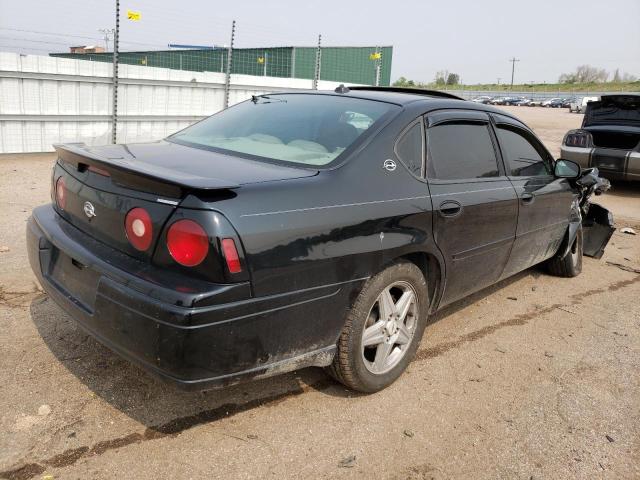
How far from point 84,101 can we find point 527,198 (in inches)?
349

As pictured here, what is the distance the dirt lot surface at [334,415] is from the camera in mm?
Answer: 2336

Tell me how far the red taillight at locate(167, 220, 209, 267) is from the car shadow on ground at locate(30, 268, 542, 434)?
0.75 meters

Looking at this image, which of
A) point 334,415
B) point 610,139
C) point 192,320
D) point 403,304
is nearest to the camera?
point 192,320

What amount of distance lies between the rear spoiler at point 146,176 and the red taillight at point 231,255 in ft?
0.71

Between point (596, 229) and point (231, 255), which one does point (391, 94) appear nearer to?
point (231, 255)

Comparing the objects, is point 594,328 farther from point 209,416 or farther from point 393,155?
point 209,416

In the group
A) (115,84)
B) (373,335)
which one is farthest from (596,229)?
(115,84)

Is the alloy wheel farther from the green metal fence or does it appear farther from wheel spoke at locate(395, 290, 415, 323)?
the green metal fence

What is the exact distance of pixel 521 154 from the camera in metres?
4.14

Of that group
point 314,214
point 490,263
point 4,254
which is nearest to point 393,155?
point 314,214

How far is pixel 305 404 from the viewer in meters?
2.79

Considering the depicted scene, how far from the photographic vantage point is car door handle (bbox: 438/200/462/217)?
3085 mm

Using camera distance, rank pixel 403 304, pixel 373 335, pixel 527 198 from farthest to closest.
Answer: pixel 527 198 < pixel 403 304 < pixel 373 335

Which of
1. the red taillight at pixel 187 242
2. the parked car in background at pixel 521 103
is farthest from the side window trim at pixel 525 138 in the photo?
the parked car in background at pixel 521 103
